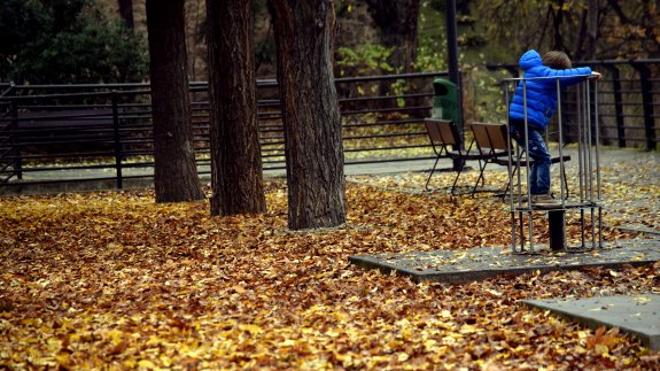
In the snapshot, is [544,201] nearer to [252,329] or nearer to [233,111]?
[252,329]

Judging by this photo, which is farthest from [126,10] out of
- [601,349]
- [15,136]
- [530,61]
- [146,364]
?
[601,349]

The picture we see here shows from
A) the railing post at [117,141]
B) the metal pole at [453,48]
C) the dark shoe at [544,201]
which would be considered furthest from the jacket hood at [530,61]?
the railing post at [117,141]

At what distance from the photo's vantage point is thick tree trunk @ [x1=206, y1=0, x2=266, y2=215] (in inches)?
672

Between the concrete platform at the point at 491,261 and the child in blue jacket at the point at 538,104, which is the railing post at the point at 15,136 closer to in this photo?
the child in blue jacket at the point at 538,104

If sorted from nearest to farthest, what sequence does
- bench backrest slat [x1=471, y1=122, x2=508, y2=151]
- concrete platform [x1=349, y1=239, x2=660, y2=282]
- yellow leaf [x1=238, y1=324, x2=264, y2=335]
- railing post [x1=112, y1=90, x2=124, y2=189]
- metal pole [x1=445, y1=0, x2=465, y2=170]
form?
yellow leaf [x1=238, y1=324, x2=264, y2=335] → concrete platform [x1=349, y1=239, x2=660, y2=282] → bench backrest slat [x1=471, y1=122, x2=508, y2=151] → metal pole [x1=445, y1=0, x2=465, y2=170] → railing post [x1=112, y1=90, x2=124, y2=189]

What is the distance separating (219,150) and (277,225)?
1.99 metres

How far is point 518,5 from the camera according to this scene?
33.7 meters

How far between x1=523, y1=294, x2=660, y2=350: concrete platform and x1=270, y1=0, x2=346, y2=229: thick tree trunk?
519 centimetres

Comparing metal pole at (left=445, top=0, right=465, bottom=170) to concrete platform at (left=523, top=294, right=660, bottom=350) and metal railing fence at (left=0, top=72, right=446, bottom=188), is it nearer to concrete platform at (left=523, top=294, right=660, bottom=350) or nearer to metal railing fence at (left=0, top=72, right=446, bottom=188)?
metal railing fence at (left=0, top=72, right=446, bottom=188)

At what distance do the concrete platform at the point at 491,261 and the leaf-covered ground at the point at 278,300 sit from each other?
0.38ft

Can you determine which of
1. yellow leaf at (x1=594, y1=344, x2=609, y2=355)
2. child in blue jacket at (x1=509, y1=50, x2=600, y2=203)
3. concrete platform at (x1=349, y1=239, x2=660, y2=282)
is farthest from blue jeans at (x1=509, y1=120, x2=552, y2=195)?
yellow leaf at (x1=594, y1=344, x2=609, y2=355)

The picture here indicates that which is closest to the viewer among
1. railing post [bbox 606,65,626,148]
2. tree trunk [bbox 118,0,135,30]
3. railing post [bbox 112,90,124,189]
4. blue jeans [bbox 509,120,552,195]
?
blue jeans [bbox 509,120,552,195]

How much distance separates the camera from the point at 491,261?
1138cm

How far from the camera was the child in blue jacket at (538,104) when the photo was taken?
13094 mm
